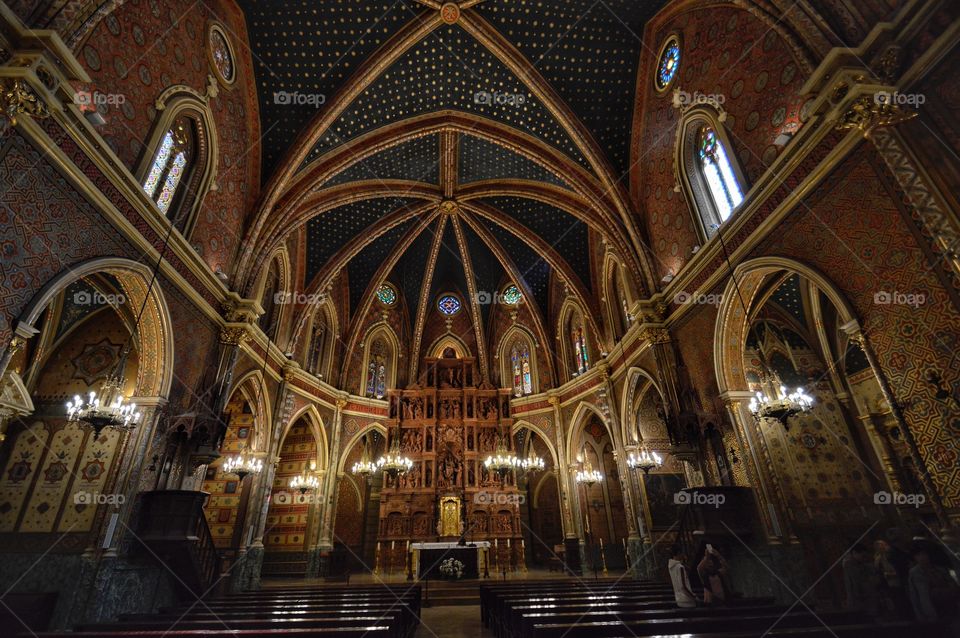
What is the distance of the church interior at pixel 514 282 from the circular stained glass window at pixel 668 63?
0.10m

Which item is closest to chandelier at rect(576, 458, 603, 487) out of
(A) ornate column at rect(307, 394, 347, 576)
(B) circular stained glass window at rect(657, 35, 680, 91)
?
(A) ornate column at rect(307, 394, 347, 576)

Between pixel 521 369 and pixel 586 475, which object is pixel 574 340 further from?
pixel 586 475

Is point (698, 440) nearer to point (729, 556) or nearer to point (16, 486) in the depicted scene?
point (729, 556)

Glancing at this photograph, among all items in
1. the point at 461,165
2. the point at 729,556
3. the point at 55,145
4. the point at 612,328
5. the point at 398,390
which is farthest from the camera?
the point at 398,390

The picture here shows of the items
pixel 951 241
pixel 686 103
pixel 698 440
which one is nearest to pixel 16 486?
pixel 698 440

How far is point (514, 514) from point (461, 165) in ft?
49.4

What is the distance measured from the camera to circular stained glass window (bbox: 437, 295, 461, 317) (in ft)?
80.9

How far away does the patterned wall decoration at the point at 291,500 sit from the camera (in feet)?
58.9

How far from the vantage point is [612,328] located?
17.0m

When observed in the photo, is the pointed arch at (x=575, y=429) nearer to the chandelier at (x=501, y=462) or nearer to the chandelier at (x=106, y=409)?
the chandelier at (x=501, y=462)
